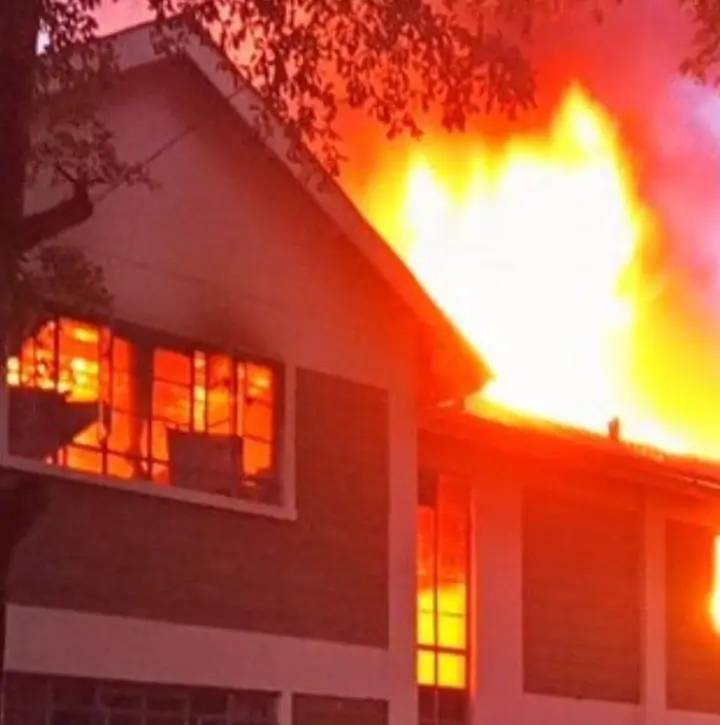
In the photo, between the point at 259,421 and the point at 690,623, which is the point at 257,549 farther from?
the point at 690,623

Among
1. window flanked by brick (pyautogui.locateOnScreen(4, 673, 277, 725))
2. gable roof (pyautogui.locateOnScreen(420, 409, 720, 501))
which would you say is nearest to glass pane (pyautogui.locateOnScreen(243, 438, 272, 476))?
window flanked by brick (pyautogui.locateOnScreen(4, 673, 277, 725))

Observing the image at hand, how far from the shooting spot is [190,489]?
16.4m

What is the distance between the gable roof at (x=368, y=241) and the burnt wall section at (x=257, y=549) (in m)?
0.75

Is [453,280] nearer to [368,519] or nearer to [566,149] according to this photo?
[566,149]

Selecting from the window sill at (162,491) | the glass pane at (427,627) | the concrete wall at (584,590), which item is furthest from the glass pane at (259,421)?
the glass pane at (427,627)

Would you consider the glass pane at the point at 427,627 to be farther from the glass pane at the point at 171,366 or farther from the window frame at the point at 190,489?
the glass pane at the point at 171,366

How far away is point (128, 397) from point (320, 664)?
Result: 8.52 feet

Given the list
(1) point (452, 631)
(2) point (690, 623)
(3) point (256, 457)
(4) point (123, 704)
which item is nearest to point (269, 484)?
(3) point (256, 457)

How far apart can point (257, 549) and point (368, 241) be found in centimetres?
270

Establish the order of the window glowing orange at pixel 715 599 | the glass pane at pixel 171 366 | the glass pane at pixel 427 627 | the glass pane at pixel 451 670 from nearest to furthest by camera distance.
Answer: the glass pane at pixel 171 366 → the glass pane at pixel 427 627 → the glass pane at pixel 451 670 → the window glowing orange at pixel 715 599

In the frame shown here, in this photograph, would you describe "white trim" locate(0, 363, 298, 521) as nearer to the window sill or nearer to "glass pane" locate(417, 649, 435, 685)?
the window sill

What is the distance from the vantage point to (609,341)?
3306 centimetres

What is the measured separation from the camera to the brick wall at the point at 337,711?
55.7ft

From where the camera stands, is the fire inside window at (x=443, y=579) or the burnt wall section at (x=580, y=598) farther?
the burnt wall section at (x=580, y=598)
